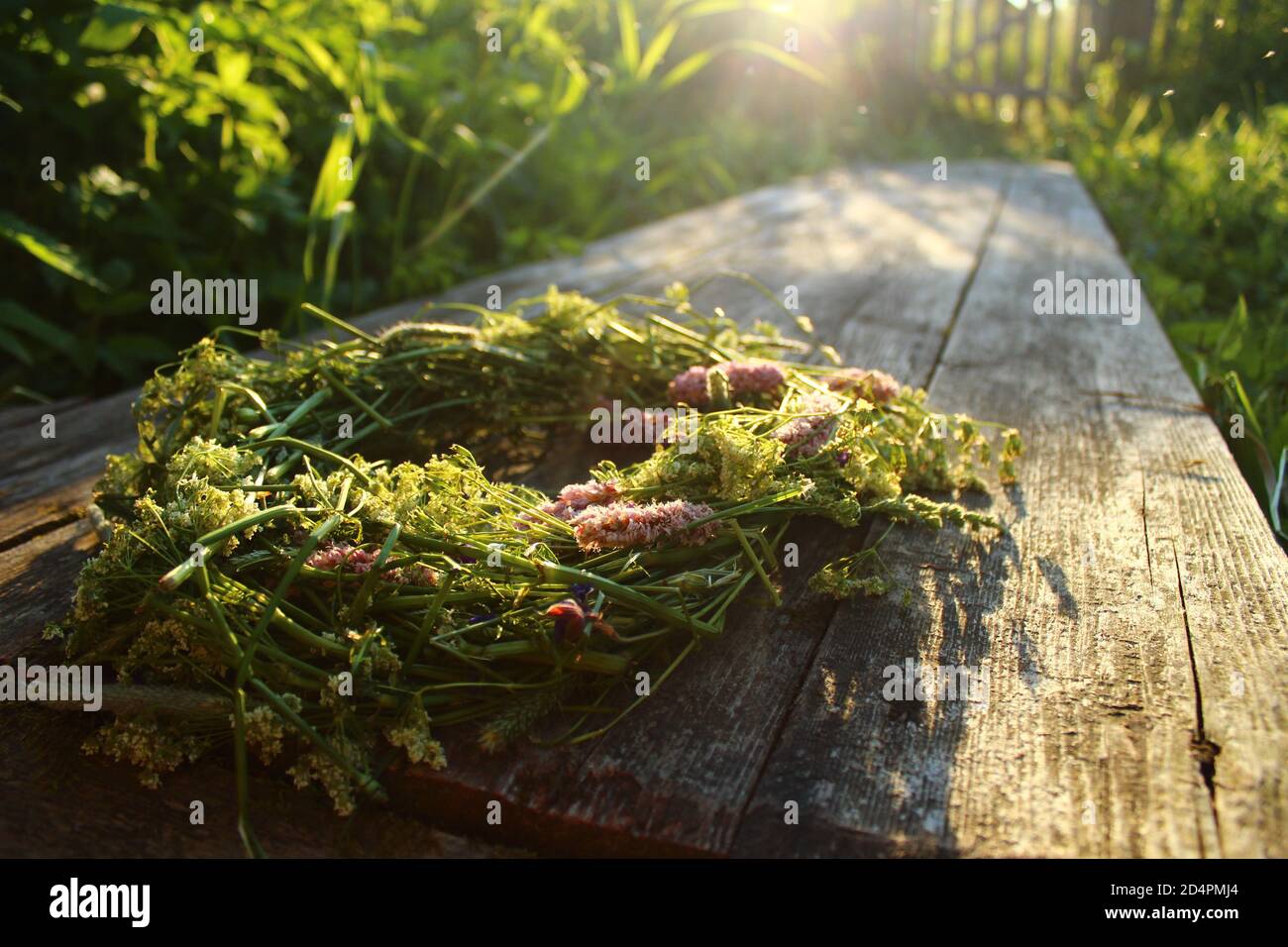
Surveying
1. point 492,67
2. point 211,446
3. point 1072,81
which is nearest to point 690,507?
point 211,446

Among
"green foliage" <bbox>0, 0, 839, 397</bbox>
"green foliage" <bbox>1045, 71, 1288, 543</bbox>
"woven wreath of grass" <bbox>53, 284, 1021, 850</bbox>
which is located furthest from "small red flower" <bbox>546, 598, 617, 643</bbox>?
"green foliage" <bbox>0, 0, 839, 397</bbox>

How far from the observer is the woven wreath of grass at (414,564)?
118 centimetres

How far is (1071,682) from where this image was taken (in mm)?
1255

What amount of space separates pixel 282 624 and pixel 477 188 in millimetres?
3277

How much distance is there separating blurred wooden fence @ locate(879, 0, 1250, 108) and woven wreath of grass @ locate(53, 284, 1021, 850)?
8.11 metres

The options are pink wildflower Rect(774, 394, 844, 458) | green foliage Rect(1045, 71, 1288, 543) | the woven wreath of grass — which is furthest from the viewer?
green foliage Rect(1045, 71, 1288, 543)

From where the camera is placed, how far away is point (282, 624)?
3.95 feet

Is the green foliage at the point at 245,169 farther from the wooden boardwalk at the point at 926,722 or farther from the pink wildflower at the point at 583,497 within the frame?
the pink wildflower at the point at 583,497

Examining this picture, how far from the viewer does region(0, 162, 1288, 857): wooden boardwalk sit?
1.05 metres

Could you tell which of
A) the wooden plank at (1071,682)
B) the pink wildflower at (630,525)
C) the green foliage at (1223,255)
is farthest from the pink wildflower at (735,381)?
the green foliage at (1223,255)

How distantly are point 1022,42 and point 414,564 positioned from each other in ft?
30.7

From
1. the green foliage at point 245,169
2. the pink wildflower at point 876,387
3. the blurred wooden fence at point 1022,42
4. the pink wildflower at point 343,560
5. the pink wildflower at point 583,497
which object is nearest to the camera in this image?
the pink wildflower at point 343,560

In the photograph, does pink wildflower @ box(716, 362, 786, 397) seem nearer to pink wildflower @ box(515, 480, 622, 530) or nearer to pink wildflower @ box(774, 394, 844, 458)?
pink wildflower @ box(774, 394, 844, 458)

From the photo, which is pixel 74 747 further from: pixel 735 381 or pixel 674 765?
pixel 735 381
